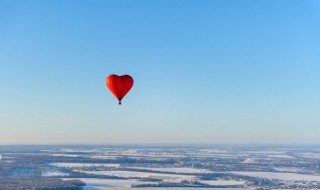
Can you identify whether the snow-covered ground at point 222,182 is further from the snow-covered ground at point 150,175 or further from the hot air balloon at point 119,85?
the hot air balloon at point 119,85

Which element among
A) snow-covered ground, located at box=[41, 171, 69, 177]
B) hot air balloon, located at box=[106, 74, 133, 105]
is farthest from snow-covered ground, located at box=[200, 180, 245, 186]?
hot air balloon, located at box=[106, 74, 133, 105]

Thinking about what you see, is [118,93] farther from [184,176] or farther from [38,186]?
[184,176]

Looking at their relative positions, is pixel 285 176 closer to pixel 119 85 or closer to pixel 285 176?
pixel 285 176

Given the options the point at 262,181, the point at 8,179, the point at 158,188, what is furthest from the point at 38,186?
the point at 262,181

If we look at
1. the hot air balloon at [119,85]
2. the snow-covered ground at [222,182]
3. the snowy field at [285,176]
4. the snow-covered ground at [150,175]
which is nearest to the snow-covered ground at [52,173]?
the snow-covered ground at [150,175]

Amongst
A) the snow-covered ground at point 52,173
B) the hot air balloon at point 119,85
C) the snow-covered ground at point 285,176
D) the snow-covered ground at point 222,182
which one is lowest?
the snow-covered ground at point 222,182

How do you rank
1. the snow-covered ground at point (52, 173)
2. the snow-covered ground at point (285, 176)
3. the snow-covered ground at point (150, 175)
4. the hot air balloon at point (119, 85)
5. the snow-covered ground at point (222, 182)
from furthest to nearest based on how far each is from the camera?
1. the snow-covered ground at point (52, 173)
2. the snow-covered ground at point (285, 176)
3. the snow-covered ground at point (150, 175)
4. the snow-covered ground at point (222, 182)
5. the hot air balloon at point (119, 85)

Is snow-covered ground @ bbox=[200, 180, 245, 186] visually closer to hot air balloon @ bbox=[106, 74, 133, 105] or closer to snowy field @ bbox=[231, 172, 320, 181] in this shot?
snowy field @ bbox=[231, 172, 320, 181]

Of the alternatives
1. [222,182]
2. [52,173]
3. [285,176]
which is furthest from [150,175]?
[285,176]
